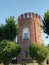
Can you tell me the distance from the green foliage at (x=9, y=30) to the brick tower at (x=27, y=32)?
6093 millimetres

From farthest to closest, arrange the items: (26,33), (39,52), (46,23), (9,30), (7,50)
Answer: (26,33)
(9,30)
(46,23)
(7,50)
(39,52)

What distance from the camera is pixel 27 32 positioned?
38.8 metres

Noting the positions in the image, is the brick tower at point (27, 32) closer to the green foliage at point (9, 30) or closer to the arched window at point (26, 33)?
the arched window at point (26, 33)

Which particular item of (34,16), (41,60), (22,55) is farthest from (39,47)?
(34,16)

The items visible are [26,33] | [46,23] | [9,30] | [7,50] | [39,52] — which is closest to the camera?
[39,52]

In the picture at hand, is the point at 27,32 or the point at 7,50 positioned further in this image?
the point at 27,32

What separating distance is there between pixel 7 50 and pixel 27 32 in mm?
9688

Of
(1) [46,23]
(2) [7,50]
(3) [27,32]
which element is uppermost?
(1) [46,23]

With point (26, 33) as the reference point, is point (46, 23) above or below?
above

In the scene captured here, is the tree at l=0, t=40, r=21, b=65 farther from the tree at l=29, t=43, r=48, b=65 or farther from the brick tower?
the brick tower

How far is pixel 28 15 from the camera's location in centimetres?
3947

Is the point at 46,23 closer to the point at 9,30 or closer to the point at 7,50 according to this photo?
the point at 9,30

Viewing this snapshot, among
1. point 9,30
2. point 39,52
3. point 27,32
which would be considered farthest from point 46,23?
point 27,32

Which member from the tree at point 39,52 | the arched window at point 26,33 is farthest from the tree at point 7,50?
the arched window at point 26,33
